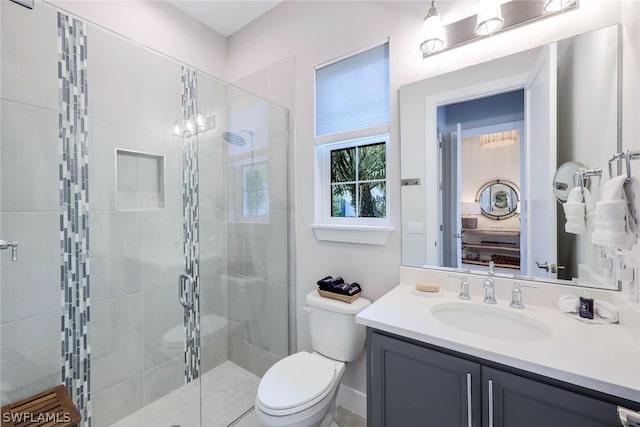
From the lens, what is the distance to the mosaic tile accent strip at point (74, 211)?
146cm

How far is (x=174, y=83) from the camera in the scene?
6.23 feet

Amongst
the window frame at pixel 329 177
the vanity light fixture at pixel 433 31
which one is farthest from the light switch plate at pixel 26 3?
the vanity light fixture at pixel 433 31

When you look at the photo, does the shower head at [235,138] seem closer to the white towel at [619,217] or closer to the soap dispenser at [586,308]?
the white towel at [619,217]

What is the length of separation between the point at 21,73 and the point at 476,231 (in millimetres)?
2394

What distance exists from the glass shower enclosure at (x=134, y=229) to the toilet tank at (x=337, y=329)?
540 millimetres

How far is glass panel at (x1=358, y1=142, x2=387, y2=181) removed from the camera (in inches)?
71.6

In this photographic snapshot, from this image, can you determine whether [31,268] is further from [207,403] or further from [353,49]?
[353,49]

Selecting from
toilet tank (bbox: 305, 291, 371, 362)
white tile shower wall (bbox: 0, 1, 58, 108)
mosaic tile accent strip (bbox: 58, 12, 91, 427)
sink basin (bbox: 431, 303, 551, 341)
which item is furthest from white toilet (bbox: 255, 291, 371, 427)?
white tile shower wall (bbox: 0, 1, 58, 108)

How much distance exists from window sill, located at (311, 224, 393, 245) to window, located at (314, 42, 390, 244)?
0.04 meters

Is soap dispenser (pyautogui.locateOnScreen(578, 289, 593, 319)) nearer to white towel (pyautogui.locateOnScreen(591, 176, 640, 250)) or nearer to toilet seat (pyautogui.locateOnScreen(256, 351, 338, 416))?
white towel (pyautogui.locateOnScreen(591, 176, 640, 250))

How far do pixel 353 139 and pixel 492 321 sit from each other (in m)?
1.25

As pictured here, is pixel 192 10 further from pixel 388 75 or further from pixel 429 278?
pixel 429 278

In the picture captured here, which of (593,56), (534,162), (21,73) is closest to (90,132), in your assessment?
(21,73)

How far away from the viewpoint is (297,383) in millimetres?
1349
